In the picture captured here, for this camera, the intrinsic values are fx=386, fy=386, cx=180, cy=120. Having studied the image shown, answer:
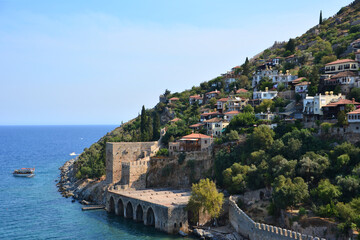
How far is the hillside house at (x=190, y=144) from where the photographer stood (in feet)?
195

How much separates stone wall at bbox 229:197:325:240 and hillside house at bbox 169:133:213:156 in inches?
606

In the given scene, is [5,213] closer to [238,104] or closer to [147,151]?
[147,151]

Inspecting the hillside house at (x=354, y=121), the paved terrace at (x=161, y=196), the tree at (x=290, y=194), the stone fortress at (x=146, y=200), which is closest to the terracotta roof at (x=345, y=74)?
the hillside house at (x=354, y=121)

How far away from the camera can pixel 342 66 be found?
207 ft

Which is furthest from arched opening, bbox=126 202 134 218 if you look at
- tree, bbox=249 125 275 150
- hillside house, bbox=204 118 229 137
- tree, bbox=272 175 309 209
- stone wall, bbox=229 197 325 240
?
tree, bbox=272 175 309 209

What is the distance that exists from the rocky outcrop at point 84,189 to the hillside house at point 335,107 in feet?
113

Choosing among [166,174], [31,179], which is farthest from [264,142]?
[31,179]

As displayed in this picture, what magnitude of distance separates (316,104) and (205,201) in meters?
22.1

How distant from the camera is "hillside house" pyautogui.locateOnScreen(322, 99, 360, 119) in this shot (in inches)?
1961

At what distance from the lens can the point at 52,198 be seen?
6400 centimetres

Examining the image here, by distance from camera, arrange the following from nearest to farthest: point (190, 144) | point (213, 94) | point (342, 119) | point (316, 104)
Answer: point (342, 119) < point (316, 104) < point (190, 144) < point (213, 94)

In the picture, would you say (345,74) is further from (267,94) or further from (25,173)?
(25,173)

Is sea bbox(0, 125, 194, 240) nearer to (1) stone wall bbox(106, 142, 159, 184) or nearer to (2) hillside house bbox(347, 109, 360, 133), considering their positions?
(1) stone wall bbox(106, 142, 159, 184)

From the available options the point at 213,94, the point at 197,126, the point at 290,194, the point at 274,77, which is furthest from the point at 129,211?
the point at 213,94
